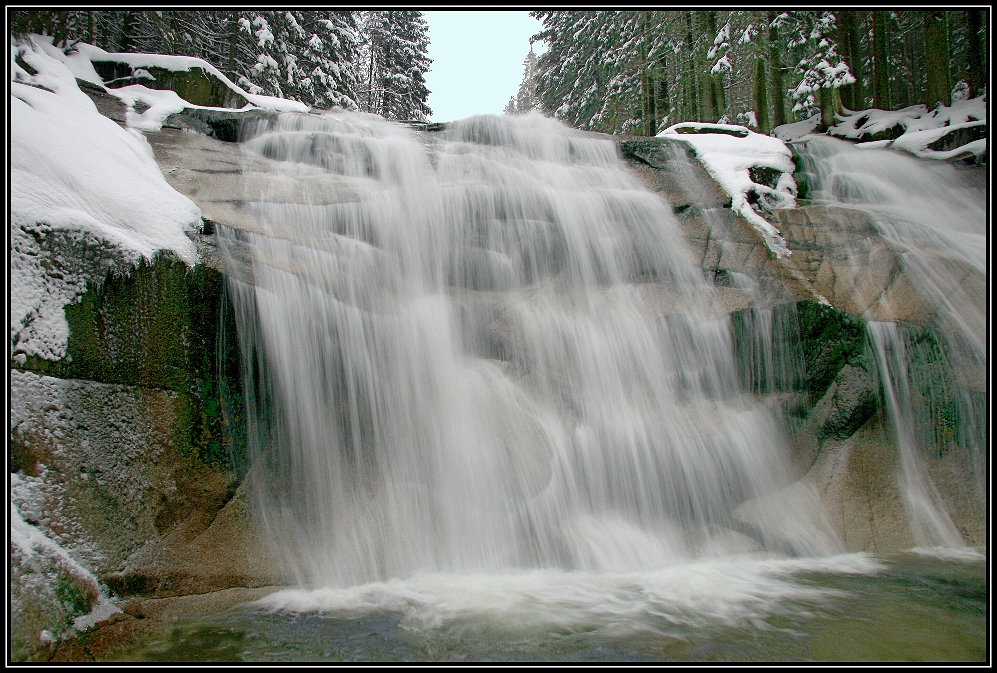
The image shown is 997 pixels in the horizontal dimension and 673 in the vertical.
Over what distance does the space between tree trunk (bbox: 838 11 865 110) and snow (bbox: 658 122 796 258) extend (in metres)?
8.79

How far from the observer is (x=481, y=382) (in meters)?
5.37

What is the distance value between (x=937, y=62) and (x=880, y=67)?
1811 millimetres

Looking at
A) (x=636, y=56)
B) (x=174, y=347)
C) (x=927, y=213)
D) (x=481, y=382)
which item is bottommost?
(x=481, y=382)

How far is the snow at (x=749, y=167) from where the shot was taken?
6711 mm

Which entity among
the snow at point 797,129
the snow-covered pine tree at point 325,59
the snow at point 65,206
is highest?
the snow-covered pine tree at point 325,59

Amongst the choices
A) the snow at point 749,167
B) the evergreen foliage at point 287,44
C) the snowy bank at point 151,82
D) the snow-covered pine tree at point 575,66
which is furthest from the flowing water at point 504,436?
the snow-covered pine tree at point 575,66

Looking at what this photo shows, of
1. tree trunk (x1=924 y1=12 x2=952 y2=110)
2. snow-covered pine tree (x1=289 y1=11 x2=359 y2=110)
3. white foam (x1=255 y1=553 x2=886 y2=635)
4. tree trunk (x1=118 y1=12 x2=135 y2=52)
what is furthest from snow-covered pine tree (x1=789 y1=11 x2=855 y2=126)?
tree trunk (x1=118 y1=12 x2=135 y2=52)

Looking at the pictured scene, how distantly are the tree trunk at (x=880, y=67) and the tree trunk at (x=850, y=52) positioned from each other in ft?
1.85

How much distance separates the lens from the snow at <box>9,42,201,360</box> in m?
3.53

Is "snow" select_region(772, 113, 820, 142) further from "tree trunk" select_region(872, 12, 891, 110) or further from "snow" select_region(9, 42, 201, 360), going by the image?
"snow" select_region(9, 42, 201, 360)

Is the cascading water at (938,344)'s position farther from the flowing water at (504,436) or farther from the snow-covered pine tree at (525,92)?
the snow-covered pine tree at (525,92)

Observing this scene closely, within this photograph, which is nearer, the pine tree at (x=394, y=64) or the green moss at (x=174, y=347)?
the green moss at (x=174, y=347)

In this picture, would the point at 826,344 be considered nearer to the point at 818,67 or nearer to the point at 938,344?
the point at 938,344

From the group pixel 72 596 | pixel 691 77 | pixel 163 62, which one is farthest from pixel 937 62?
pixel 72 596
